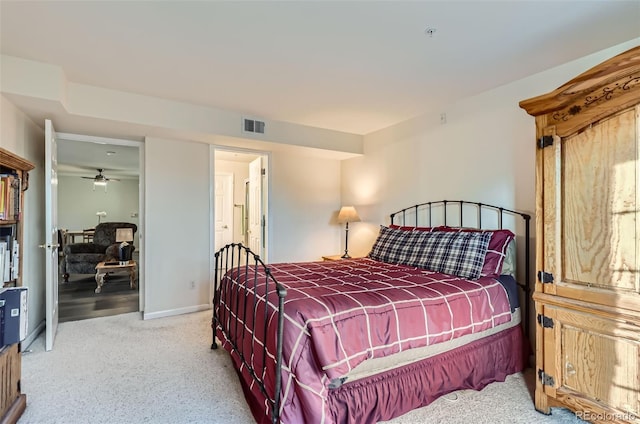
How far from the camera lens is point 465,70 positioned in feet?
8.62

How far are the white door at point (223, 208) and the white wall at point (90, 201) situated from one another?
424 centimetres

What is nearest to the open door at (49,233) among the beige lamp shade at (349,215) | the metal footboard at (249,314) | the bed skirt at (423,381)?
the metal footboard at (249,314)

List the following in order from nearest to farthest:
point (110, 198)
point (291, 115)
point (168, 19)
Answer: point (168, 19)
point (291, 115)
point (110, 198)

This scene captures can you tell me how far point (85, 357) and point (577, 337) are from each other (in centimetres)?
365

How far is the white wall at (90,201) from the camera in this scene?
842cm

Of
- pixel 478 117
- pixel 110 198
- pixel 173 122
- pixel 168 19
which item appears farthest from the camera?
pixel 110 198

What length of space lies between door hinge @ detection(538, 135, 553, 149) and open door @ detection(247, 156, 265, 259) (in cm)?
341

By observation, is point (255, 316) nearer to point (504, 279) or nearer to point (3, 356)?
point (3, 356)

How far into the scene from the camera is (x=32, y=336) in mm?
3070

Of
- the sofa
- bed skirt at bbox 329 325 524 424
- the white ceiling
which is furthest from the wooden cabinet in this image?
the sofa

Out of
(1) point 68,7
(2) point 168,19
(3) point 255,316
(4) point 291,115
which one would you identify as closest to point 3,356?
(3) point 255,316

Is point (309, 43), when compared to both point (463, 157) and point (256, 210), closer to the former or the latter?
point (463, 157)

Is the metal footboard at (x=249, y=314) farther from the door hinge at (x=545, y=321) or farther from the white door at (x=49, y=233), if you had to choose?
the door hinge at (x=545, y=321)

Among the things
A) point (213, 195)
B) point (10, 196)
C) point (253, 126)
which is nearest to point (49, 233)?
point (10, 196)
